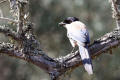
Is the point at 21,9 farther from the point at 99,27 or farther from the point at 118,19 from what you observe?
the point at 99,27

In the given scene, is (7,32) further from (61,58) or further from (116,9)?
(116,9)

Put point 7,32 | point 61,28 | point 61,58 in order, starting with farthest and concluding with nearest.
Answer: point 61,28 → point 61,58 → point 7,32

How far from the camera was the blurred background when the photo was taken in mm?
10516

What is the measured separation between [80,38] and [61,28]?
479 cm

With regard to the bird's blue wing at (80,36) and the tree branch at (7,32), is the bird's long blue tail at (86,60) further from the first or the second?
the tree branch at (7,32)

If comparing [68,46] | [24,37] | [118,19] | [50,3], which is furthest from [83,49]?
[50,3]

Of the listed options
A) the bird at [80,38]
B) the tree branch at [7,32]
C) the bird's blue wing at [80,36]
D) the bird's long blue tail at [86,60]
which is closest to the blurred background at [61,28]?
the bird at [80,38]

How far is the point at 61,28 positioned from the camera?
10508 millimetres

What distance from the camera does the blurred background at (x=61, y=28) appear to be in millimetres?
10516

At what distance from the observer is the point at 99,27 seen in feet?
34.2

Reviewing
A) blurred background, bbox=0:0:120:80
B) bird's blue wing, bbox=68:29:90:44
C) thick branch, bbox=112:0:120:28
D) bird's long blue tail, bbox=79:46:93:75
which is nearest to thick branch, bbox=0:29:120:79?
bird's long blue tail, bbox=79:46:93:75

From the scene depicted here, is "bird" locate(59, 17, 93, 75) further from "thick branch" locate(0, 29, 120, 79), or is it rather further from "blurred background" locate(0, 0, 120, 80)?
"blurred background" locate(0, 0, 120, 80)

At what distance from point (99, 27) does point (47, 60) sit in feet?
18.9

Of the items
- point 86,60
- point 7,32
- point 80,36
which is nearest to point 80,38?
point 80,36
